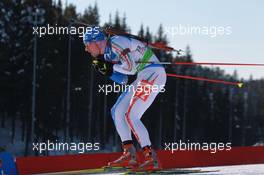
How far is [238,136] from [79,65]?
48365mm

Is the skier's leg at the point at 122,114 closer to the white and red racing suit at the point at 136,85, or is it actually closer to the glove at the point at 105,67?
the white and red racing suit at the point at 136,85

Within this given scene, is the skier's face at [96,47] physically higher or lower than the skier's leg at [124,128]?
higher

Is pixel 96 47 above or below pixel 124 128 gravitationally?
above

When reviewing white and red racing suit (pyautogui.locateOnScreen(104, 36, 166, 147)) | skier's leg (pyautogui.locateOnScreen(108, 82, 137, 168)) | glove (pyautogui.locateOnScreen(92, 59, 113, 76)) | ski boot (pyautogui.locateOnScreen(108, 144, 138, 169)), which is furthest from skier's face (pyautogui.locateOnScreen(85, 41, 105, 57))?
ski boot (pyautogui.locateOnScreen(108, 144, 138, 169))

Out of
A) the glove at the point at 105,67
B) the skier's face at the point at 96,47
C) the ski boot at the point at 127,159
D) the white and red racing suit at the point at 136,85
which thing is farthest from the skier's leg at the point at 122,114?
the skier's face at the point at 96,47

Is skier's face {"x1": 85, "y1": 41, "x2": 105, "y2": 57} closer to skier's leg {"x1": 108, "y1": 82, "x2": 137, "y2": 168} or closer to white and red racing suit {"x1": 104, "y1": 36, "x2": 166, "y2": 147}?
white and red racing suit {"x1": 104, "y1": 36, "x2": 166, "y2": 147}

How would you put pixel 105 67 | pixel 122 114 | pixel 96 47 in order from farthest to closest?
pixel 122 114
pixel 96 47
pixel 105 67

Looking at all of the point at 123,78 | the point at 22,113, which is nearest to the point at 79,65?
the point at 22,113

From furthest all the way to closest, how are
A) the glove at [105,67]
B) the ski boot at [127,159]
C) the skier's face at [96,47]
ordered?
the ski boot at [127,159], the skier's face at [96,47], the glove at [105,67]

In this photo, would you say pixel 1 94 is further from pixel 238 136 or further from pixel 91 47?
pixel 238 136

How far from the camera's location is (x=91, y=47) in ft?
30.5

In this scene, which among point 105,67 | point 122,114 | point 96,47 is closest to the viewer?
point 105,67

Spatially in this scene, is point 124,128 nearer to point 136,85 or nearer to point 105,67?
point 136,85

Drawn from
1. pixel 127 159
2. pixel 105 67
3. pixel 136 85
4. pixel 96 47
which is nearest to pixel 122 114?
pixel 136 85
